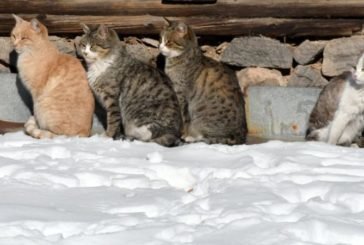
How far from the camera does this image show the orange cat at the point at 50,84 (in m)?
6.87

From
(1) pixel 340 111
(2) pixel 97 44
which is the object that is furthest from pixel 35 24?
(1) pixel 340 111

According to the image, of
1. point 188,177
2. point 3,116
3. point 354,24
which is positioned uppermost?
point 354,24

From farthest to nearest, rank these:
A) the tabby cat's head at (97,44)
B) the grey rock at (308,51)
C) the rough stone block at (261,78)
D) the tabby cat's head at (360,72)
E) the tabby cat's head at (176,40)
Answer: the rough stone block at (261,78) < the grey rock at (308,51) < the tabby cat's head at (176,40) < the tabby cat's head at (97,44) < the tabby cat's head at (360,72)

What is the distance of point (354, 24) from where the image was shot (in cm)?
720

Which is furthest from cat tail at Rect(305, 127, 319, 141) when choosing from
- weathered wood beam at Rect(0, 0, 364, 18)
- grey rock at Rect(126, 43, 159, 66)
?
grey rock at Rect(126, 43, 159, 66)

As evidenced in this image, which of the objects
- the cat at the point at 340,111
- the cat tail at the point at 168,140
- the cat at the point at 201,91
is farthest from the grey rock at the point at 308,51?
the cat tail at the point at 168,140

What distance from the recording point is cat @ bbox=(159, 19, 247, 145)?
6.89 meters

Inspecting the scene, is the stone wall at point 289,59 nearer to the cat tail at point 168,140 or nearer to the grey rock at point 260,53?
the grey rock at point 260,53

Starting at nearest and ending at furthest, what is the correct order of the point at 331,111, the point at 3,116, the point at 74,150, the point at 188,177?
1. the point at 188,177
2. the point at 74,150
3. the point at 331,111
4. the point at 3,116

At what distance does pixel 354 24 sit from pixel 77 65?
2.57 meters

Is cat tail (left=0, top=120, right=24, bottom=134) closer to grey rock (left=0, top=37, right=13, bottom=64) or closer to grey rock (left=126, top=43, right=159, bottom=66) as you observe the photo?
grey rock (left=0, top=37, right=13, bottom=64)

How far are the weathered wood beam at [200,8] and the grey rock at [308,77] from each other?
0.49 metres

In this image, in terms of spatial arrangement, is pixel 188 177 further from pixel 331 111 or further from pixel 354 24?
pixel 354 24

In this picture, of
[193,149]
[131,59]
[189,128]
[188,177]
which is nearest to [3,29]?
[131,59]
